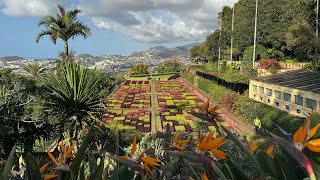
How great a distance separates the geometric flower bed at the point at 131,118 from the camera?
61.2 ft

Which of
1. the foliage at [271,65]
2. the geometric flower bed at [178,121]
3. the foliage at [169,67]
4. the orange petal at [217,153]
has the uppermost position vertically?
the orange petal at [217,153]

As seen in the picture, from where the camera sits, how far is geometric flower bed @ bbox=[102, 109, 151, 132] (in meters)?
18.6

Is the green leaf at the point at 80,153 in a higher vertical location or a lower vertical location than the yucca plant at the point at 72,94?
higher

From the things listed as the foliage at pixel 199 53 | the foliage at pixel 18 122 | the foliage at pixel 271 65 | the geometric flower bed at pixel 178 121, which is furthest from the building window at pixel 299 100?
the foliage at pixel 199 53

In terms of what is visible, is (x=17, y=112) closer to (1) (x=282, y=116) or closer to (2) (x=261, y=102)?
(1) (x=282, y=116)

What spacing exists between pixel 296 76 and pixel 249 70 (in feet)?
28.1

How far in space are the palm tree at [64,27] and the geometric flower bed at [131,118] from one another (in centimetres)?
471

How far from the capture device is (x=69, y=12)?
16.1 metres

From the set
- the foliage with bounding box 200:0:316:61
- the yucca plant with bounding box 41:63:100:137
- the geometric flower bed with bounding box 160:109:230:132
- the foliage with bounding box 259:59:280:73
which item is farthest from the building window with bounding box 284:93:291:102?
the foliage with bounding box 200:0:316:61

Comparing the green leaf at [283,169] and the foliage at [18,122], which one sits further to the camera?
the foliage at [18,122]

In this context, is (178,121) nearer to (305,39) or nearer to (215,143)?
(305,39)

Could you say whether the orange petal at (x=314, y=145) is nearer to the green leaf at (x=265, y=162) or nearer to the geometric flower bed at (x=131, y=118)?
the green leaf at (x=265, y=162)

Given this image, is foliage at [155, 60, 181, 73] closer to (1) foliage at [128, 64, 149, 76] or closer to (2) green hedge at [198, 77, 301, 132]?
(1) foliage at [128, 64, 149, 76]

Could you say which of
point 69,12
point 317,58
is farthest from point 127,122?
point 317,58
